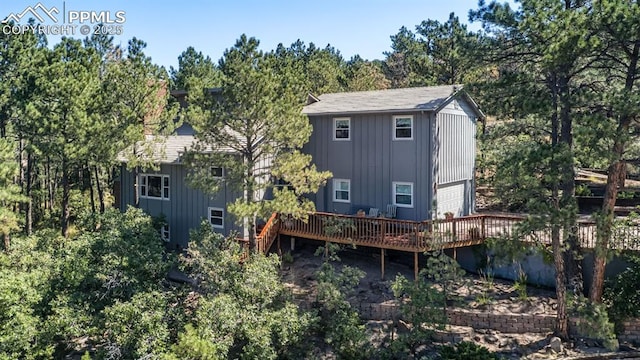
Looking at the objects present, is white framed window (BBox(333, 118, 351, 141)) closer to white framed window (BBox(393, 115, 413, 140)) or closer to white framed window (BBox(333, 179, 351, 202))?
white framed window (BBox(333, 179, 351, 202))

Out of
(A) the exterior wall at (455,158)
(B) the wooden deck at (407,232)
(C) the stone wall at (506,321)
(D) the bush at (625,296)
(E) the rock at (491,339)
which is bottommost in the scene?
(E) the rock at (491,339)

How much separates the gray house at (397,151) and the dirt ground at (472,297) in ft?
6.11

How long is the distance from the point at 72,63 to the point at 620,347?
65.4 feet

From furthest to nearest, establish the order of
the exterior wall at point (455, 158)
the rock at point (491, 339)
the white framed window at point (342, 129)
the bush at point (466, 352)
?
the white framed window at point (342, 129) → the exterior wall at point (455, 158) → the rock at point (491, 339) → the bush at point (466, 352)

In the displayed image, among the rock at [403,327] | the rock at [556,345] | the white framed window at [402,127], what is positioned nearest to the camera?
the rock at [556,345]

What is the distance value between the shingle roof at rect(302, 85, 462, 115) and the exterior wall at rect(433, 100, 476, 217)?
590 millimetres

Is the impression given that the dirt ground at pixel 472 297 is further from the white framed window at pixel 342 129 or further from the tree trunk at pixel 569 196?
the white framed window at pixel 342 129

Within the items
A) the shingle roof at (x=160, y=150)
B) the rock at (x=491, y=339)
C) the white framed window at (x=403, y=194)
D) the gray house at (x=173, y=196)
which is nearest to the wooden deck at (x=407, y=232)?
the white framed window at (x=403, y=194)

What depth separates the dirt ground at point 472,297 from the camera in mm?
11375

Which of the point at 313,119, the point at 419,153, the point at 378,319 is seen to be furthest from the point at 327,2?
the point at 378,319

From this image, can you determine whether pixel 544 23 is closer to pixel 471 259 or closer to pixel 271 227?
pixel 471 259

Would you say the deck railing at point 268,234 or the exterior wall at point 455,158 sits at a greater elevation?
the exterior wall at point 455,158

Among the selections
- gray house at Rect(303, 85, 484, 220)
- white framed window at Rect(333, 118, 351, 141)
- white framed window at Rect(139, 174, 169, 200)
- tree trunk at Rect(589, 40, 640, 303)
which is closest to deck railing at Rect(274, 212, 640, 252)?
gray house at Rect(303, 85, 484, 220)

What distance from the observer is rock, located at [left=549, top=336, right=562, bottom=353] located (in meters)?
11.2
